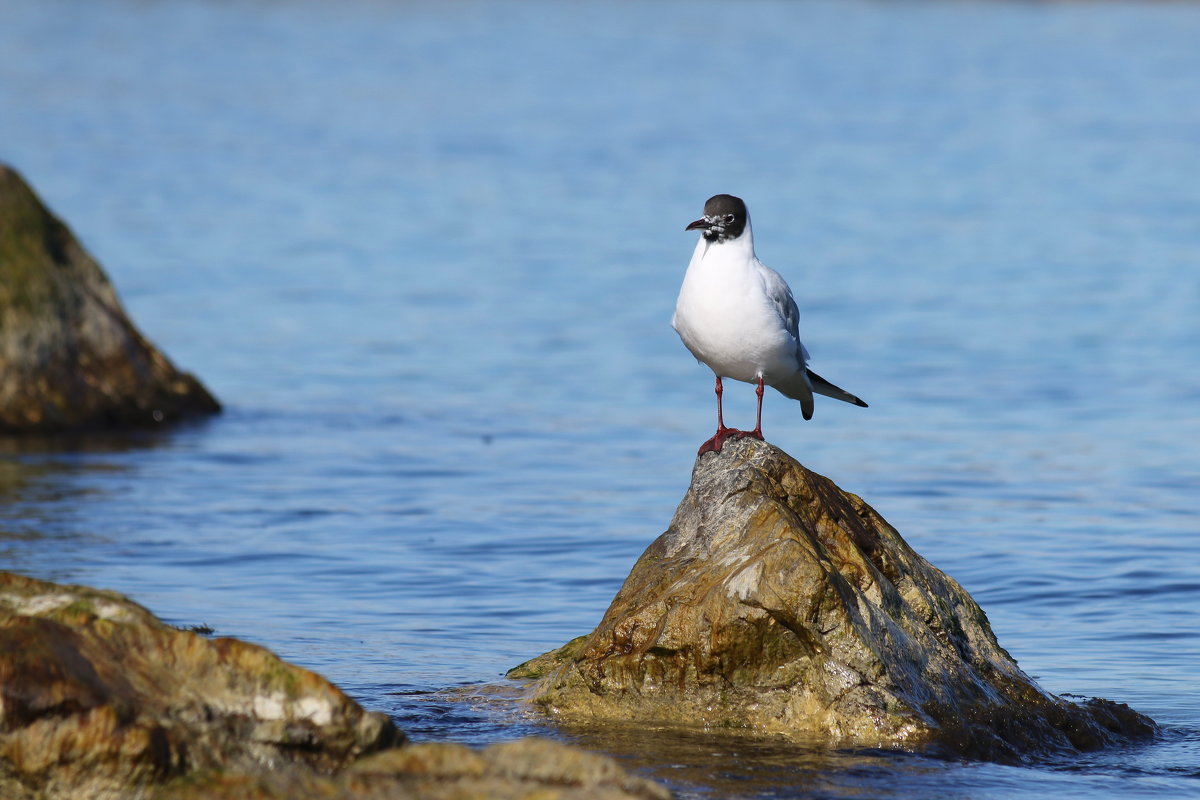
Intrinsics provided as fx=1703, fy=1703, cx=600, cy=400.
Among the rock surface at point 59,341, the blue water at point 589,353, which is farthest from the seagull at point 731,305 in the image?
the rock surface at point 59,341

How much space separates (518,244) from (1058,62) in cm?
2715

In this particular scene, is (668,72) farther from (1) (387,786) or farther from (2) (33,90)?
(1) (387,786)

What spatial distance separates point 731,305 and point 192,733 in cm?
296

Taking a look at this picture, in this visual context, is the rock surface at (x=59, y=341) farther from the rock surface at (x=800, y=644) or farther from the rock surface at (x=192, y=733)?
the rock surface at (x=192, y=733)

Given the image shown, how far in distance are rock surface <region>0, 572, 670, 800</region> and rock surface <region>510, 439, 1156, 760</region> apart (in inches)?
67.7

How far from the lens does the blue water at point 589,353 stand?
8914 mm

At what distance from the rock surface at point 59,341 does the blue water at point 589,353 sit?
Result: 44cm

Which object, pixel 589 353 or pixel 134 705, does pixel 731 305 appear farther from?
pixel 589 353

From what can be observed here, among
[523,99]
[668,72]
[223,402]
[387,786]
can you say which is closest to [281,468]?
[223,402]

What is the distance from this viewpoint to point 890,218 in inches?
1000

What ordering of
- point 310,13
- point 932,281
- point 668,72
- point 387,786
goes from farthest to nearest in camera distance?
point 310,13 < point 668,72 < point 932,281 < point 387,786

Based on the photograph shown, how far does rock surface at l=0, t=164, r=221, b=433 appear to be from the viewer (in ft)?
44.0

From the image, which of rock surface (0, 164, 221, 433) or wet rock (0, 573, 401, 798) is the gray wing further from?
rock surface (0, 164, 221, 433)

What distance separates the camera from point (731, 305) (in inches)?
271
